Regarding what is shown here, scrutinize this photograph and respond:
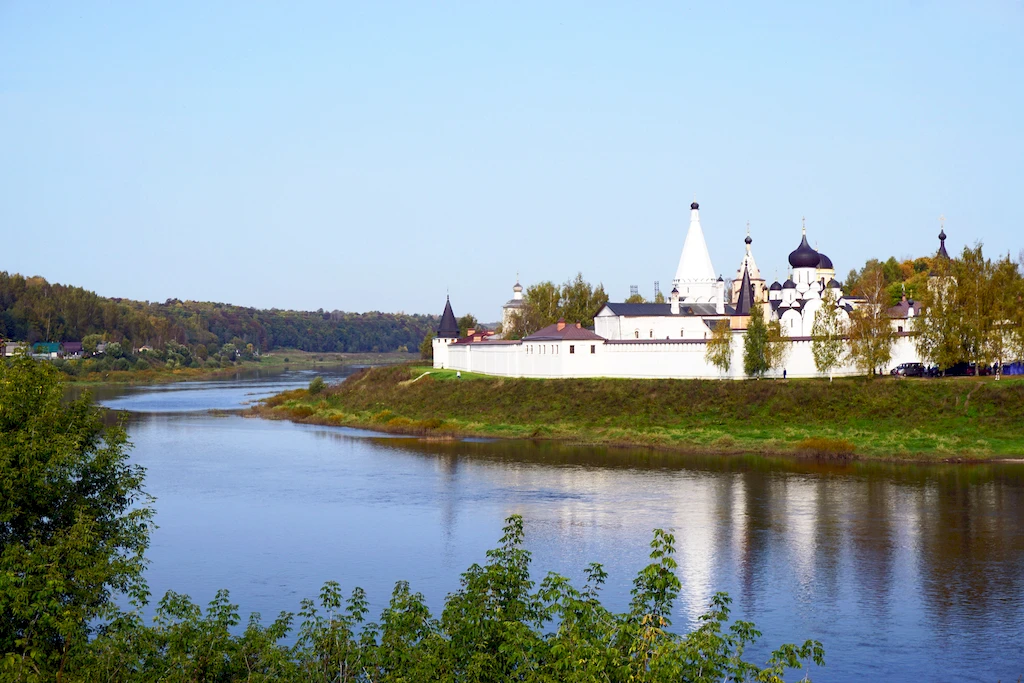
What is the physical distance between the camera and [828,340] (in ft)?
112

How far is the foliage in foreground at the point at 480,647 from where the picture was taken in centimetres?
815

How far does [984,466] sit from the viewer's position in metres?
26.1

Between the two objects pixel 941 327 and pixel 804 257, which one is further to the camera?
pixel 804 257

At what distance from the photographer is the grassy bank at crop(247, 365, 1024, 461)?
2873 centimetres

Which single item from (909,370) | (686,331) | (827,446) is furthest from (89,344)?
(827,446)

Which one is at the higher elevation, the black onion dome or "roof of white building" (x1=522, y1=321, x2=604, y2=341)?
the black onion dome

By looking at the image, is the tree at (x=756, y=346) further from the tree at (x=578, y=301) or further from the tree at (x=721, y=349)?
the tree at (x=578, y=301)

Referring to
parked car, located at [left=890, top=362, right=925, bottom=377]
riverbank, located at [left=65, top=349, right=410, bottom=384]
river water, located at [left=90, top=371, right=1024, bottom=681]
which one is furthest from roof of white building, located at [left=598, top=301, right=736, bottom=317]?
riverbank, located at [left=65, top=349, right=410, bottom=384]

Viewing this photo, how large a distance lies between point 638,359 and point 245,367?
56598mm

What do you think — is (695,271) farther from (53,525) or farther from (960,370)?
(53,525)

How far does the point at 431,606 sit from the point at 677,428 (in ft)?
63.3

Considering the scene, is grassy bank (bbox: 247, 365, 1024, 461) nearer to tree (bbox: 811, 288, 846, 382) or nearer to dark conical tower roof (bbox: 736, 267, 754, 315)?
tree (bbox: 811, 288, 846, 382)

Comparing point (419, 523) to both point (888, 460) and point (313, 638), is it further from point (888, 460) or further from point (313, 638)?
point (888, 460)

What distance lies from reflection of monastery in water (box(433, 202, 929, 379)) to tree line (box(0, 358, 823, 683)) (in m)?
27.8
